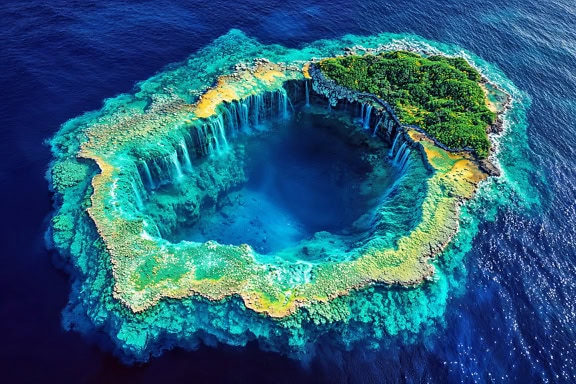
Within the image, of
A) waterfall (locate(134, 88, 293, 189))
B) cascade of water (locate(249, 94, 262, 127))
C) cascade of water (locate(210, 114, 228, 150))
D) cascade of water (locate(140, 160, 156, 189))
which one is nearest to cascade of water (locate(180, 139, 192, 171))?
waterfall (locate(134, 88, 293, 189))

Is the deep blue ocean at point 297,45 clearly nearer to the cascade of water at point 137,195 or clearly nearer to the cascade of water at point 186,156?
the cascade of water at point 137,195

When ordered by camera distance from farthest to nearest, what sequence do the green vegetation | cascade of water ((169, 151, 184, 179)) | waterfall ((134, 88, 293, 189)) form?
the green vegetation < cascade of water ((169, 151, 184, 179)) < waterfall ((134, 88, 293, 189))

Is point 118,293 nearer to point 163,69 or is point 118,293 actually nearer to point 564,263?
point 163,69

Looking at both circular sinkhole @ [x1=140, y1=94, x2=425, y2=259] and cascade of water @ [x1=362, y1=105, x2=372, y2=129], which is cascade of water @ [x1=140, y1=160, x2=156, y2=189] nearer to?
circular sinkhole @ [x1=140, y1=94, x2=425, y2=259]

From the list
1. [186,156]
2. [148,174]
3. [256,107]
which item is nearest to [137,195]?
[148,174]

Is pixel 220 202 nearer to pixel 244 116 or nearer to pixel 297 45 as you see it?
pixel 244 116

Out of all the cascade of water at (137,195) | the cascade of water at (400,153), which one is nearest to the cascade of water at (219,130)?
the cascade of water at (137,195)

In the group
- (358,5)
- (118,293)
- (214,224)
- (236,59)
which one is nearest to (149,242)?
(118,293)
